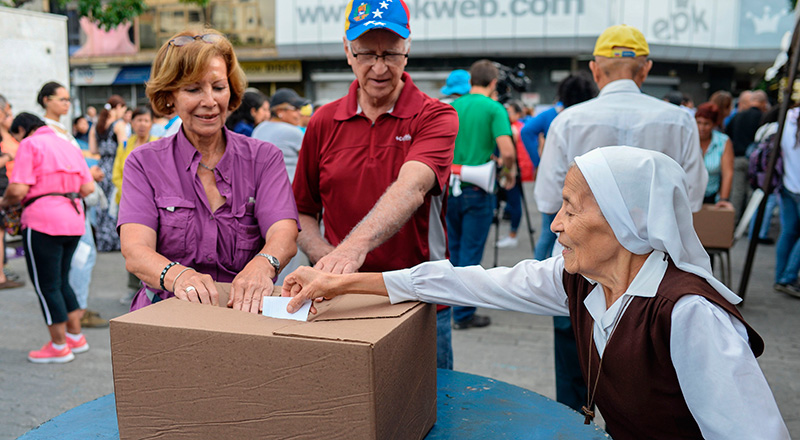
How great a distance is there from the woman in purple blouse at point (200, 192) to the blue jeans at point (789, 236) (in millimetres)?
5881

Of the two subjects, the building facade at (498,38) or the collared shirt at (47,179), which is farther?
the building facade at (498,38)

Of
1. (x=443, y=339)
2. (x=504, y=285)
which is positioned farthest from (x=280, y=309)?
(x=443, y=339)

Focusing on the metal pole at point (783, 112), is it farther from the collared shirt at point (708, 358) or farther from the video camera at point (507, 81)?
the collared shirt at point (708, 358)

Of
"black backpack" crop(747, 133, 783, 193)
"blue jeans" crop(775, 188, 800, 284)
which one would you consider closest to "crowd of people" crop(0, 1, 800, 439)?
"black backpack" crop(747, 133, 783, 193)

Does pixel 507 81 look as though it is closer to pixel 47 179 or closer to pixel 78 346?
pixel 47 179

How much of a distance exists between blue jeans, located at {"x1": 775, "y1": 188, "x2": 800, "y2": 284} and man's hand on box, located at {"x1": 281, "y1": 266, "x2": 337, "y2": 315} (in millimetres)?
5971

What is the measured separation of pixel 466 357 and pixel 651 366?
10.8 ft

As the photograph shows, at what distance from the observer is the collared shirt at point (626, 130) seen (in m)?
3.42

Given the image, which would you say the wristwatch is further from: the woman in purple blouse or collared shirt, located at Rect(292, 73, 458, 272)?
collared shirt, located at Rect(292, 73, 458, 272)

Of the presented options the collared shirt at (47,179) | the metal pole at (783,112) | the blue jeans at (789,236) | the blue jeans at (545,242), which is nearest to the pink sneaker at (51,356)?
the collared shirt at (47,179)

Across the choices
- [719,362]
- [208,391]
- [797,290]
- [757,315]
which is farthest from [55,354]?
[797,290]

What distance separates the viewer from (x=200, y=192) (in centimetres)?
201

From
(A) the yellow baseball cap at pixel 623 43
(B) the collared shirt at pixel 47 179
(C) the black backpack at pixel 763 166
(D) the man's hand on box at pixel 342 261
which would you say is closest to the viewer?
(D) the man's hand on box at pixel 342 261

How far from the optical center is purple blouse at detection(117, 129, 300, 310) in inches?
77.9
